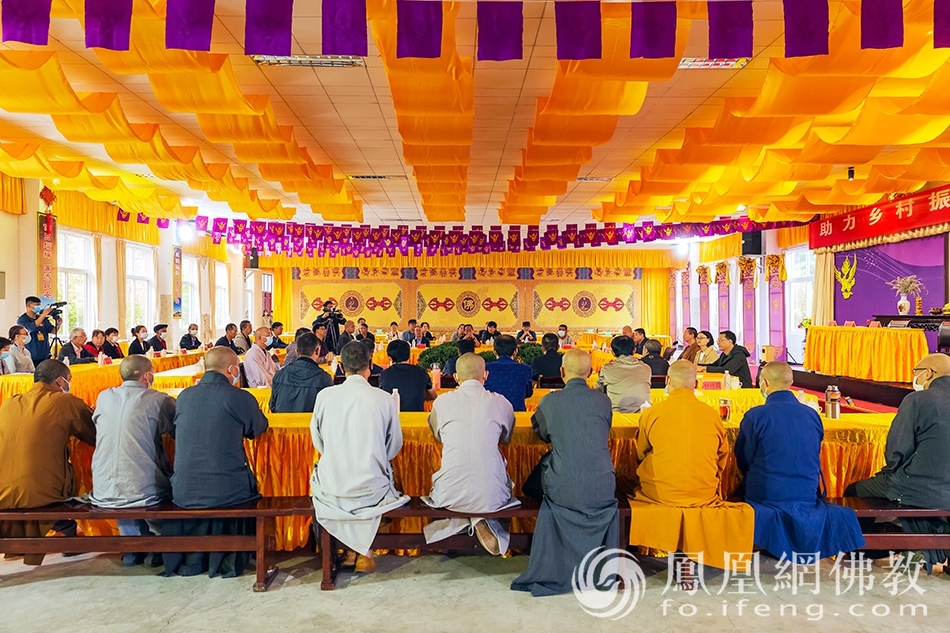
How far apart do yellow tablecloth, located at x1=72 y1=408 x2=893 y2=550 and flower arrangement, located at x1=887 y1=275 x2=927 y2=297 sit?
25.8 feet

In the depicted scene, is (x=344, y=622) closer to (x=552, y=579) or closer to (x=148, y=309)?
(x=552, y=579)

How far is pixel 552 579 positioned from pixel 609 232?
11.8m

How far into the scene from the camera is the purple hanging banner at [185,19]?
12.8ft

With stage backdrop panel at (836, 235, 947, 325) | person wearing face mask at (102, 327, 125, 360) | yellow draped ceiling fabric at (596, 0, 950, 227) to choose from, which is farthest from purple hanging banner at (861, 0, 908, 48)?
person wearing face mask at (102, 327, 125, 360)

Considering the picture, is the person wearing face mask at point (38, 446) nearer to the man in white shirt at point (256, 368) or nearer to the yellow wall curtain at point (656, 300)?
the man in white shirt at point (256, 368)

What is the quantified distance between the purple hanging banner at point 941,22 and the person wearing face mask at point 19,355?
813 cm

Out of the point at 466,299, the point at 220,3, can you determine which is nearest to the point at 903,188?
the point at 220,3

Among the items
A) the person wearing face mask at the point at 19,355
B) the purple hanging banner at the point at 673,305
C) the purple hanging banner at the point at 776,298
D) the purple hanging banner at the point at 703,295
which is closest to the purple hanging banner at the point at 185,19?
the person wearing face mask at the point at 19,355

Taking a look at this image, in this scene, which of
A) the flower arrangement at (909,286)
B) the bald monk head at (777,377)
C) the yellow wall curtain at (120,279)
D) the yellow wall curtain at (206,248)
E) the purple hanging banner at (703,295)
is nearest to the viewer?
the bald monk head at (777,377)

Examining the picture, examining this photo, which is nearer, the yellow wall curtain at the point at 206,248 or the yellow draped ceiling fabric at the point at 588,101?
the yellow draped ceiling fabric at the point at 588,101

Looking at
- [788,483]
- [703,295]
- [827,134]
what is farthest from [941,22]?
[703,295]

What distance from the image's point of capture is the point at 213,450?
3451mm

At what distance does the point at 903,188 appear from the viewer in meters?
8.95

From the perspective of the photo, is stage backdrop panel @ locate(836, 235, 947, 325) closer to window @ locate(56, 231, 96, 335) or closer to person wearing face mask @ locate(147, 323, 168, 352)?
person wearing face mask @ locate(147, 323, 168, 352)
